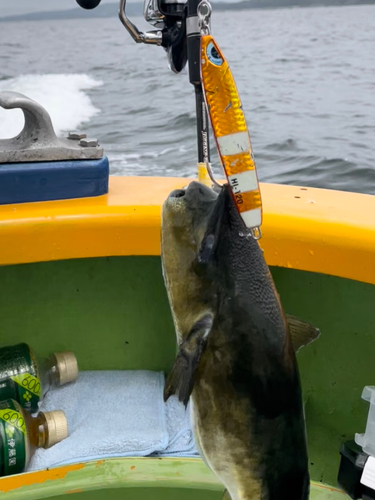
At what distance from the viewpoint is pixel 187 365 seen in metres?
0.84

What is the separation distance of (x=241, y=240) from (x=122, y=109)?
10.6 meters

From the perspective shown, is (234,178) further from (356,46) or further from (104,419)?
(356,46)

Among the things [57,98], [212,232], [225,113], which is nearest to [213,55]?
[225,113]

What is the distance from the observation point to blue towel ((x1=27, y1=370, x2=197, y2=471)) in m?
1.70

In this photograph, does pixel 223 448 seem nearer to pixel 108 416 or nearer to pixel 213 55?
pixel 213 55

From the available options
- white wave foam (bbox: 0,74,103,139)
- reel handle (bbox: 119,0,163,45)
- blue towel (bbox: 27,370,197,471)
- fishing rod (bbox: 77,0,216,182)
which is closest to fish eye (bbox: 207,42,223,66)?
fishing rod (bbox: 77,0,216,182)

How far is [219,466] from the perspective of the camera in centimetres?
95

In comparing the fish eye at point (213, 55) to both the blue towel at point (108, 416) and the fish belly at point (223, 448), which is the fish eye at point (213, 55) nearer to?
the fish belly at point (223, 448)

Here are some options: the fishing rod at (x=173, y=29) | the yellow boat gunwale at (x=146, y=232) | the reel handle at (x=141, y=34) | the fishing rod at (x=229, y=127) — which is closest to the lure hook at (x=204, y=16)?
the fishing rod at (x=229, y=127)

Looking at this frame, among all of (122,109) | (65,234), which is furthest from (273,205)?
(122,109)

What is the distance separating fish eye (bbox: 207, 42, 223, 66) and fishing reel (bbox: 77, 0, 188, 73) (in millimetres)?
489

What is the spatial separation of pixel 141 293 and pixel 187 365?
3.58 feet

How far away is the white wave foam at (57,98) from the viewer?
9.52 meters

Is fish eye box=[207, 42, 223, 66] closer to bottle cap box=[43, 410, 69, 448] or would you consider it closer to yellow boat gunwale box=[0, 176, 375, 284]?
yellow boat gunwale box=[0, 176, 375, 284]
